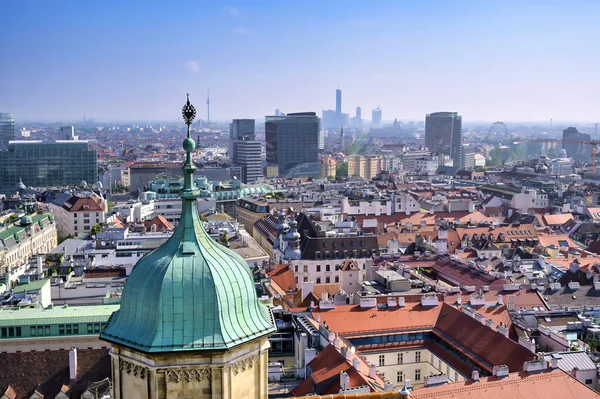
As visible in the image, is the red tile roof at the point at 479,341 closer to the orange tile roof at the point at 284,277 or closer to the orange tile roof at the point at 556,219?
the orange tile roof at the point at 284,277

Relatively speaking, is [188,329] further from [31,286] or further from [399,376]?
[31,286]

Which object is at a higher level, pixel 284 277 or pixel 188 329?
pixel 188 329

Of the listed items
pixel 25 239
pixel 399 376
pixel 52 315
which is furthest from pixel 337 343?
pixel 25 239

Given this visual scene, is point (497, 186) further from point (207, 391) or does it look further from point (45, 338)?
point (207, 391)

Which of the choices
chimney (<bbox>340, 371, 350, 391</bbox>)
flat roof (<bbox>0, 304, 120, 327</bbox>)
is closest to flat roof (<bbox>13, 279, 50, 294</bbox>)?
flat roof (<bbox>0, 304, 120, 327</bbox>)

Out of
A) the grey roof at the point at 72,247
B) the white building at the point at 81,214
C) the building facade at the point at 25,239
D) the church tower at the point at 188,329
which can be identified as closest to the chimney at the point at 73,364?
the church tower at the point at 188,329

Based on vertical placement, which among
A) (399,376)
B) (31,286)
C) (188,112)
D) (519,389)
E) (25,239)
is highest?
(188,112)

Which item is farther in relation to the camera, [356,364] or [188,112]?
[356,364]
